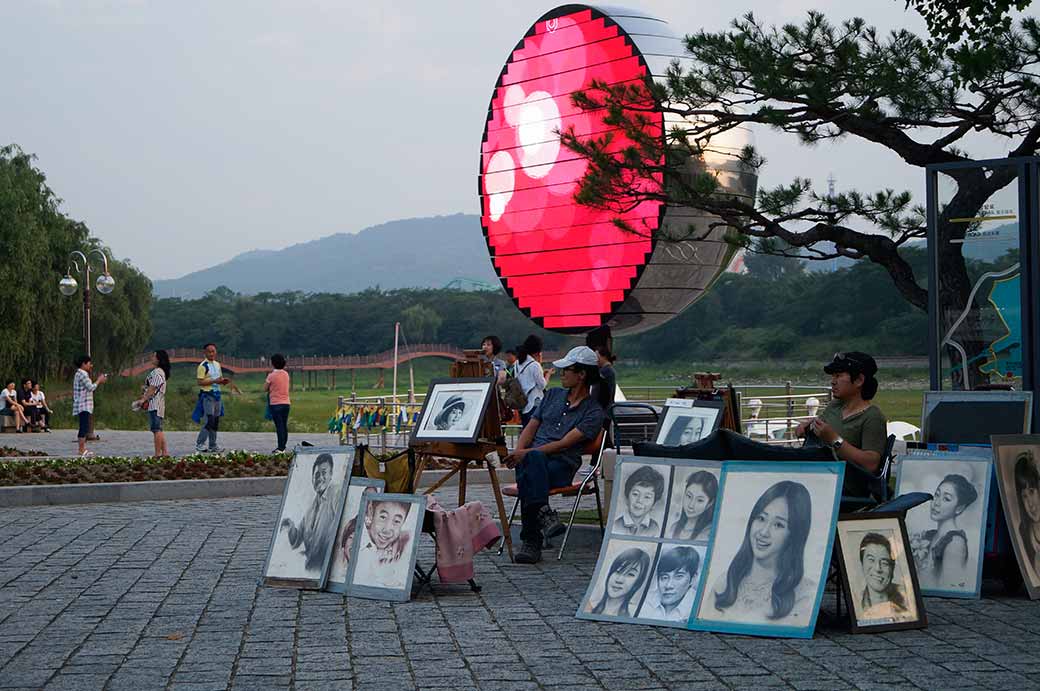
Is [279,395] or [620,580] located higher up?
[279,395]

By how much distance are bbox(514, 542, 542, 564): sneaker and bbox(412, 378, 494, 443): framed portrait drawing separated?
2.56ft

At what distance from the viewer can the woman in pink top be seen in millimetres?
18812

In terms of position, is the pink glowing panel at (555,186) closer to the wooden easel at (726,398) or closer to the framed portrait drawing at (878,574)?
the wooden easel at (726,398)

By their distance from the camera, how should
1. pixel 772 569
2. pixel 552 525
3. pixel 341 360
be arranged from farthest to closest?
pixel 341 360 < pixel 552 525 < pixel 772 569

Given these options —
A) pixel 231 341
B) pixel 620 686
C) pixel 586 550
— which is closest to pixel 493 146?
pixel 586 550

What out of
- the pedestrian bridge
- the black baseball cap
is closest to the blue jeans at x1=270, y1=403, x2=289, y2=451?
the black baseball cap

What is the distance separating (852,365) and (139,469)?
9.44 m

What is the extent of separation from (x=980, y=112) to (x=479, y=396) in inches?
262

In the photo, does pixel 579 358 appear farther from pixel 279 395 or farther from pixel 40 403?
pixel 40 403

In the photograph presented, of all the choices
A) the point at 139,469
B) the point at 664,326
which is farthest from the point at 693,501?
the point at 664,326

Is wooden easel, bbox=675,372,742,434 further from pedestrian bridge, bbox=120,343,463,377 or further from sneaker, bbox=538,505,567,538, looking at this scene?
pedestrian bridge, bbox=120,343,463,377

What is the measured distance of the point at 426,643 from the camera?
624 centimetres

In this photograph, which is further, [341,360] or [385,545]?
[341,360]

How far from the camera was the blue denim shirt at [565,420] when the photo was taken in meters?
9.13
